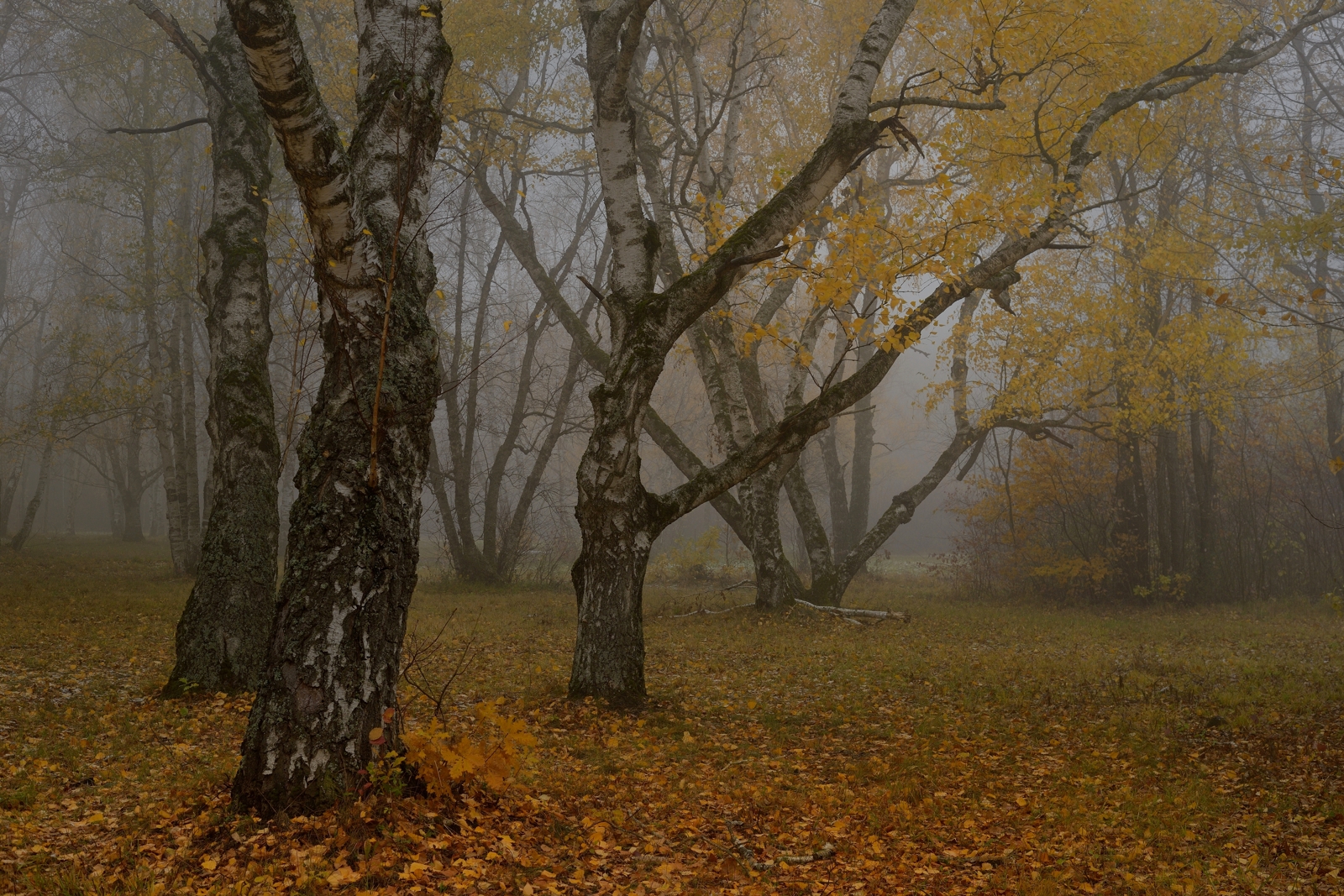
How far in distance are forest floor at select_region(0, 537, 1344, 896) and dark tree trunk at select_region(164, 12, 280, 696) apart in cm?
39

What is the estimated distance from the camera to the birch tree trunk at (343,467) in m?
3.26

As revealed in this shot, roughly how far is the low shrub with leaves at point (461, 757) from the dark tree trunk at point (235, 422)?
287cm

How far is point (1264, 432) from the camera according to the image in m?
16.8

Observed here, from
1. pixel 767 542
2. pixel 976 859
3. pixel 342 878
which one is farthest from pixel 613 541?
pixel 767 542

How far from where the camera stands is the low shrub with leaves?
3.51 meters

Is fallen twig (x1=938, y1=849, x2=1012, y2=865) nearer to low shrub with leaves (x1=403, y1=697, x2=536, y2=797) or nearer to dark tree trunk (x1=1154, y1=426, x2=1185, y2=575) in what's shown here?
low shrub with leaves (x1=403, y1=697, x2=536, y2=797)

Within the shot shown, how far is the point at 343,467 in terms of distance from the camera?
11.2ft

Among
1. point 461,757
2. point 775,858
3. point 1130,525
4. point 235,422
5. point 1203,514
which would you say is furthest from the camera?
point 1130,525

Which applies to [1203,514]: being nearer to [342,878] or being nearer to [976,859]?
[976,859]

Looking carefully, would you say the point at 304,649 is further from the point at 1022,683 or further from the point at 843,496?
the point at 843,496

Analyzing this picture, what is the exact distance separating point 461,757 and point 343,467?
1355 millimetres

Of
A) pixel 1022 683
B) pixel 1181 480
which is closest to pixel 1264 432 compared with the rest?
pixel 1181 480

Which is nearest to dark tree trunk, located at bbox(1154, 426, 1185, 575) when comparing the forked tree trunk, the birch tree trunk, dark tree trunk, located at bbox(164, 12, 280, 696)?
the forked tree trunk

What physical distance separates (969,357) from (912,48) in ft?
24.5
